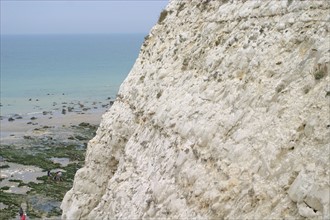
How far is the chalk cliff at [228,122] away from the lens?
9312mm

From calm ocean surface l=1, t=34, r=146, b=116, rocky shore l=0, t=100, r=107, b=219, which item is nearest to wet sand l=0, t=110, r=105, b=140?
rocky shore l=0, t=100, r=107, b=219

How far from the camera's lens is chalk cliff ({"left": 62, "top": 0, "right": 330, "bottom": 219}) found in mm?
9312

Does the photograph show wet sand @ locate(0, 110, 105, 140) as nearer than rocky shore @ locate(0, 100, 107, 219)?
No

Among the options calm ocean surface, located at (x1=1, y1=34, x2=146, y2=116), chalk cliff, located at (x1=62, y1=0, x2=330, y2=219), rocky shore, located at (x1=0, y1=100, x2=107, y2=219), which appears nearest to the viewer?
chalk cliff, located at (x1=62, y1=0, x2=330, y2=219)

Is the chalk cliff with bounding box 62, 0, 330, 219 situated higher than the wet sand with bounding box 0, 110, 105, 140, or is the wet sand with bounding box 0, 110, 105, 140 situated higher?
the chalk cliff with bounding box 62, 0, 330, 219

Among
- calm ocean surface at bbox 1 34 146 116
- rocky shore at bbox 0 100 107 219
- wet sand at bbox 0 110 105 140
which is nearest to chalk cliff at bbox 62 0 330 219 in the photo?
rocky shore at bbox 0 100 107 219

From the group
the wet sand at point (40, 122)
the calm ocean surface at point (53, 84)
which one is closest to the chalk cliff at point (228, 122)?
the wet sand at point (40, 122)

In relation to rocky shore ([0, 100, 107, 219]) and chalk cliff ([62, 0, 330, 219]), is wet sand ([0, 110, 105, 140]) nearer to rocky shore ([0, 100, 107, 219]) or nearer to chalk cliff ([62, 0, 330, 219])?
rocky shore ([0, 100, 107, 219])

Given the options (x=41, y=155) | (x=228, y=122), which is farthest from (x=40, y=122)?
(x=228, y=122)

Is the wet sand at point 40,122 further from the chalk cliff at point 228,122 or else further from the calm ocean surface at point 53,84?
the chalk cliff at point 228,122

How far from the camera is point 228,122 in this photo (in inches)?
453

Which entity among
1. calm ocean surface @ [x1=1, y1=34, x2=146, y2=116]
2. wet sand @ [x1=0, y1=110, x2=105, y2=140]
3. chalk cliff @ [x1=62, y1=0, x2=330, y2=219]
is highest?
chalk cliff @ [x1=62, y1=0, x2=330, y2=219]

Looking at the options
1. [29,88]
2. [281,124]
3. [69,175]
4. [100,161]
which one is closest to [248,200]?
[281,124]

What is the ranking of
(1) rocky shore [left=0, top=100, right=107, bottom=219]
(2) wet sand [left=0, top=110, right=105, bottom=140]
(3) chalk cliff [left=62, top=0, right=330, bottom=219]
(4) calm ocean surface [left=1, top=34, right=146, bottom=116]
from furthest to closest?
(4) calm ocean surface [left=1, top=34, right=146, bottom=116], (2) wet sand [left=0, top=110, right=105, bottom=140], (1) rocky shore [left=0, top=100, right=107, bottom=219], (3) chalk cliff [left=62, top=0, right=330, bottom=219]
